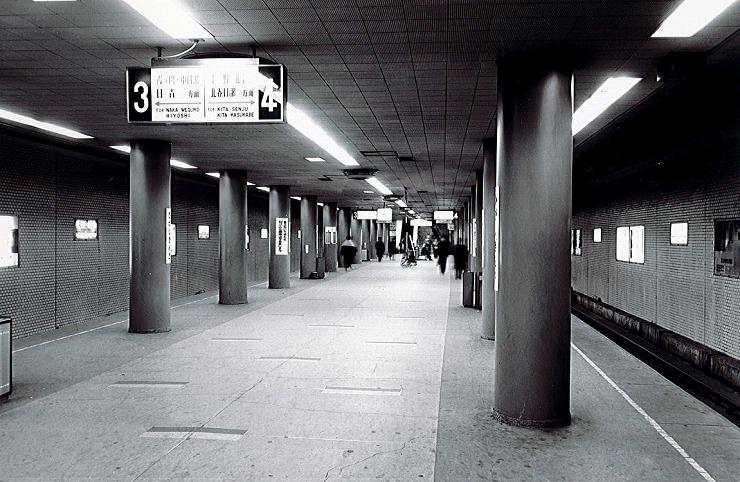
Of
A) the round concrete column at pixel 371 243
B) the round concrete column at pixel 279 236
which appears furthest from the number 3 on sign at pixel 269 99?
the round concrete column at pixel 371 243

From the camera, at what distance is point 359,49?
18.1ft

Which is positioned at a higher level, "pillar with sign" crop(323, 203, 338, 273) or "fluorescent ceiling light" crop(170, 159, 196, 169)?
"fluorescent ceiling light" crop(170, 159, 196, 169)

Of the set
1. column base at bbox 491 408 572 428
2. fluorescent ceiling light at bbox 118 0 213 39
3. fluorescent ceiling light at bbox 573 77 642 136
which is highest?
fluorescent ceiling light at bbox 118 0 213 39

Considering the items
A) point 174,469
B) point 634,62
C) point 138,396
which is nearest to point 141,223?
point 138,396

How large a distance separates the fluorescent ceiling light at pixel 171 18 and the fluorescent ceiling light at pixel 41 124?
14.6 ft

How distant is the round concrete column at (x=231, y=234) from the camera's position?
48.5 ft

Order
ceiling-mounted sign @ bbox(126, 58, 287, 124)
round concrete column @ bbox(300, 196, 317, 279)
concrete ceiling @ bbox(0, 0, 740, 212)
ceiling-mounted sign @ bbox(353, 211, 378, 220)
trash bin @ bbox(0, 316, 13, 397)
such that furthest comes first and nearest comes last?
ceiling-mounted sign @ bbox(353, 211, 378, 220), round concrete column @ bbox(300, 196, 317, 279), trash bin @ bbox(0, 316, 13, 397), ceiling-mounted sign @ bbox(126, 58, 287, 124), concrete ceiling @ bbox(0, 0, 740, 212)

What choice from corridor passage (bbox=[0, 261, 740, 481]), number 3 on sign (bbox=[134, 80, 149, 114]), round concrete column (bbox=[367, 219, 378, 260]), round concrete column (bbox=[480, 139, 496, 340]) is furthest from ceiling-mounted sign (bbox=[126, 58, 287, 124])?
round concrete column (bbox=[367, 219, 378, 260])

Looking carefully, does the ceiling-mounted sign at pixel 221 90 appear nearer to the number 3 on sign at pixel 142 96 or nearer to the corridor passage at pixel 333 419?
the number 3 on sign at pixel 142 96

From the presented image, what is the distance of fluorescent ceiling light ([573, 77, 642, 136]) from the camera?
6708 mm

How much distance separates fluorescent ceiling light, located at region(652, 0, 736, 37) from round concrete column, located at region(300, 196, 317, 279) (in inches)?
744

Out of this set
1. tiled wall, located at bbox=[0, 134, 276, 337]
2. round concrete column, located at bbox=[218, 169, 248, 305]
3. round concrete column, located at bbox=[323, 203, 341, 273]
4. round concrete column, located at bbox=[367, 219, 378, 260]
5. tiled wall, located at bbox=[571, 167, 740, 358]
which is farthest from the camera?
round concrete column, located at bbox=[367, 219, 378, 260]

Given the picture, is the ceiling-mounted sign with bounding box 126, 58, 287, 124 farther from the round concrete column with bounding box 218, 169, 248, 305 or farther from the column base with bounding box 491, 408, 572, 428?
the round concrete column with bounding box 218, 169, 248, 305

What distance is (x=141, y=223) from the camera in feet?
34.1
